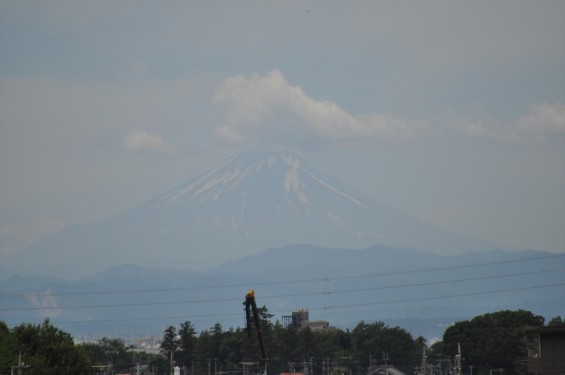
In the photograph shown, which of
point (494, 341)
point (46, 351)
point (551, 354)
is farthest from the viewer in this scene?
point (494, 341)

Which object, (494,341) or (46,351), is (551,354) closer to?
(46,351)

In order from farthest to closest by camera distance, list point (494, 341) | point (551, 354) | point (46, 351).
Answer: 1. point (494, 341)
2. point (46, 351)
3. point (551, 354)

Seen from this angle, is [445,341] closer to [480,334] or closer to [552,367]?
[480,334]

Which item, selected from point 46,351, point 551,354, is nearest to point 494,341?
point 551,354

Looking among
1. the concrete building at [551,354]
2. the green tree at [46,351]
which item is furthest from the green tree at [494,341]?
the green tree at [46,351]

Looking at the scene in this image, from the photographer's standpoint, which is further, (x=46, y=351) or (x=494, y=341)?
(x=494, y=341)

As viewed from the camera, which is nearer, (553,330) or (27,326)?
(553,330)

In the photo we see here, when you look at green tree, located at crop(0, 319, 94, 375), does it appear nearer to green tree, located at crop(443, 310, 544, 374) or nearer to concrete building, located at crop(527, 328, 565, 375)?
concrete building, located at crop(527, 328, 565, 375)

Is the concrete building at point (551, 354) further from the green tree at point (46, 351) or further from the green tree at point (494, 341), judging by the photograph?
the green tree at point (494, 341)

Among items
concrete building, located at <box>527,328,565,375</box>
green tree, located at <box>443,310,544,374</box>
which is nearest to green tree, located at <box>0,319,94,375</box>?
concrete building, located at <box>527,328,565,375</box>

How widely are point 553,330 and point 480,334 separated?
3654 inches

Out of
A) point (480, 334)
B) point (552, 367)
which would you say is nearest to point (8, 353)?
point (552, 367)

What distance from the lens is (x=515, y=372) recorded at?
181375 mm

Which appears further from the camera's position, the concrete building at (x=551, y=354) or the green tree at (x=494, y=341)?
the green tree at (x=494, y=341)
